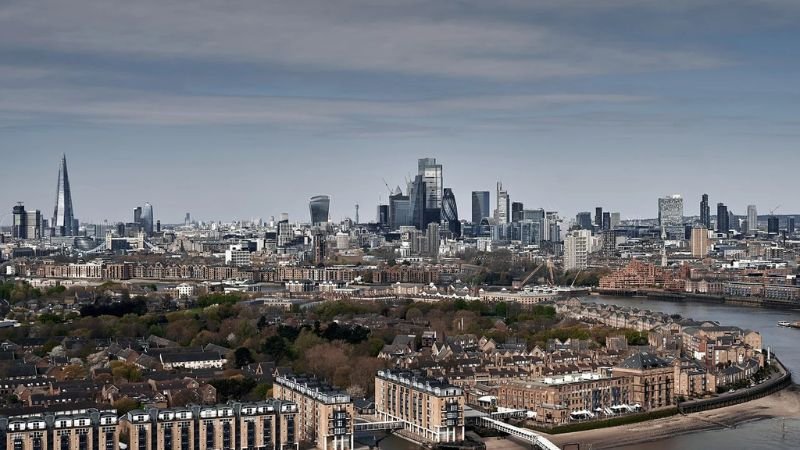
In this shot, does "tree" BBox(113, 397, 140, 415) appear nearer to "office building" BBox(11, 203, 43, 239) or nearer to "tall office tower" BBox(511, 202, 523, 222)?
"office building" BBox(11, 203, 43, 239)

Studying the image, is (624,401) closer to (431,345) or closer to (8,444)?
(431,345)

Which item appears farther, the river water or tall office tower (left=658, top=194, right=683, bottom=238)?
tall office tower (left=658, top=194, right=683, bottom=238)

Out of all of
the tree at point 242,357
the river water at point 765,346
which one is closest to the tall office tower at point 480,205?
the river water at point 765,346

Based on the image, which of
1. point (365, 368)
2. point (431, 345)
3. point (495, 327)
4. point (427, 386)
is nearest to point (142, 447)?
point (427, 386)

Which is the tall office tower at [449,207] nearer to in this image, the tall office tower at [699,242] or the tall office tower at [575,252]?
the tall office tower at [699,242]

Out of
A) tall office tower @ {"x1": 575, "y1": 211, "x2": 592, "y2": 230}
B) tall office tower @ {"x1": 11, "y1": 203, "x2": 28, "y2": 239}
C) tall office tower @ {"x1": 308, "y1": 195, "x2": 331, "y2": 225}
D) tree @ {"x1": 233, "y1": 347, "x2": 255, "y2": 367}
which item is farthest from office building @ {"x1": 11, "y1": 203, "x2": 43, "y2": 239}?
tree @ {"x1": 233, "y1": 347, "x2": 255, "y2": 367}
